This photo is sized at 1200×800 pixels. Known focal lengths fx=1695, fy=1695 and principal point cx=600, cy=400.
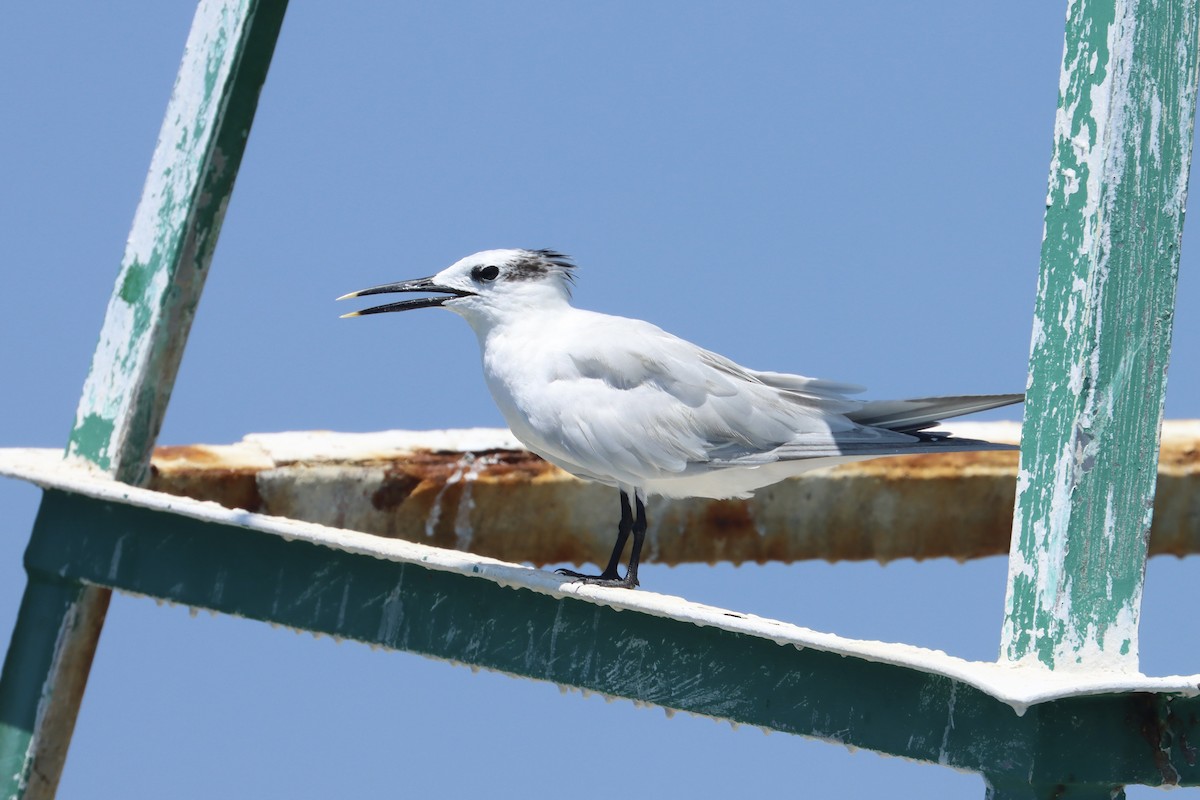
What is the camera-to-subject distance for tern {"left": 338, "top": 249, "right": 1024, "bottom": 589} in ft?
10.4

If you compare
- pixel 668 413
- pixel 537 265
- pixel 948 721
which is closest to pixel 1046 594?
pixel 948 721

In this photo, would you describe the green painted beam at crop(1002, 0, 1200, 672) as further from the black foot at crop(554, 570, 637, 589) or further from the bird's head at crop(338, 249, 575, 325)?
the bird's head at crop(338, 249, 575, 325)

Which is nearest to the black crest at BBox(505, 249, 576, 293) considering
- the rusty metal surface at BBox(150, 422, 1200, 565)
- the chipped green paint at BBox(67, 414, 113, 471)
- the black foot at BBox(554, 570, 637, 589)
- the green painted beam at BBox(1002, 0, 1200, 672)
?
the black foot at BBox(554, 570, 637, 589)

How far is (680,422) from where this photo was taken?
10.5 ft

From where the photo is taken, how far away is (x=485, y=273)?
3578 mm

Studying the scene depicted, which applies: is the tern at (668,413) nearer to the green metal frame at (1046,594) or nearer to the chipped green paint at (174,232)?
the green metal frame at (1046,594)

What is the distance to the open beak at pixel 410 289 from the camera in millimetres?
3562

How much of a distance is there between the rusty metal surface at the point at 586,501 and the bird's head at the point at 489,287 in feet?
3.73

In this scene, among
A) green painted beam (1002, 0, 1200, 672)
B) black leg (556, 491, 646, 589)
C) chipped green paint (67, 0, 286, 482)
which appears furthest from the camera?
chipped green paint (67, 0, 286, 482)

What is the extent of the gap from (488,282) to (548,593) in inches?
35.4

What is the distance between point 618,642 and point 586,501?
221 cm

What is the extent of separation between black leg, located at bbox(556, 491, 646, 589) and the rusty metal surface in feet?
4.32

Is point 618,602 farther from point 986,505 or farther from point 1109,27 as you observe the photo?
point 986,505

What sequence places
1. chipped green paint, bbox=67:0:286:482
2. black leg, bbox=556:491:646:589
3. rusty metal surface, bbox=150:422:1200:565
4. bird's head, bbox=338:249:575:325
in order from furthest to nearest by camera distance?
rusty metal surface, bbox=150:422:1200:565 → chipped green paint, bbox=67:0:286:482 → bird's head, bbox=338:249:575:325 → black leg, bbox=556:491:646:589
